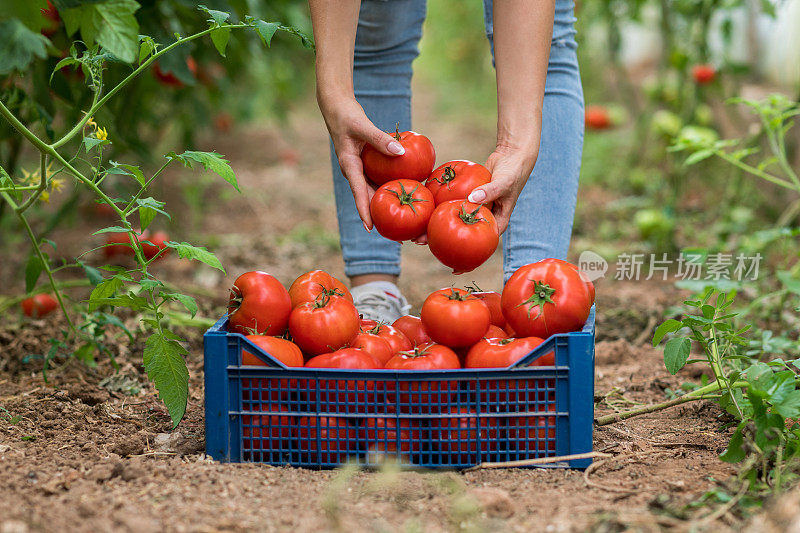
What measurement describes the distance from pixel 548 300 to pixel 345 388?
393 mm

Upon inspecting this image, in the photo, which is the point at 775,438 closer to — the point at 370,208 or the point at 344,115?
the point at 370,208

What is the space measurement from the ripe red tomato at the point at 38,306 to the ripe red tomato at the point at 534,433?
1535 millimetres

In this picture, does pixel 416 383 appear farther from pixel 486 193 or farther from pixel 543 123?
pixel 543 123

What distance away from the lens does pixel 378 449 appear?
1.35 metres

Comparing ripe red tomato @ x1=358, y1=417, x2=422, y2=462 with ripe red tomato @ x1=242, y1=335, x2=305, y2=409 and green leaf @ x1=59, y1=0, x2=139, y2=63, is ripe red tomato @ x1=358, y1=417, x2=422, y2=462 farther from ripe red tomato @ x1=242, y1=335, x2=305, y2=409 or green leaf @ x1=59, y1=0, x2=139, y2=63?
green leaf @ x1=59, y1=0, x2=139, y2=63

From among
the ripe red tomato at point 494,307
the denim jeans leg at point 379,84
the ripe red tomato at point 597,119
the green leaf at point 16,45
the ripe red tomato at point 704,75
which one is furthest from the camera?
the ripe red tomato at point 597,119

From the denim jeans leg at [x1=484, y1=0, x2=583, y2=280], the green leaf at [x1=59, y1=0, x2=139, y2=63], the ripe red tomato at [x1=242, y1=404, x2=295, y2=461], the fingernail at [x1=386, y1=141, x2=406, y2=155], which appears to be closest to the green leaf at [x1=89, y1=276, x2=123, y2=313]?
the ripe red tomato at [x1=242, y1=404, x2=295, y2=461]

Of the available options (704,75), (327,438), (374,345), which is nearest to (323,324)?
(374,345)

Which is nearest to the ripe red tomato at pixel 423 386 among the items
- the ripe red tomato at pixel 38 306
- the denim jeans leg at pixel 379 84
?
the denim jeans leg at pixel 379 84

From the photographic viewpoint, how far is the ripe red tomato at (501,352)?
4.36ft

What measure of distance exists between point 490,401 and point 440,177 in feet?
1.61

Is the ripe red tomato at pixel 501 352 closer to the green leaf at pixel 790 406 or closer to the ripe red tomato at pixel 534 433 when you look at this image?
the ripe red tomato at pixel 534 433

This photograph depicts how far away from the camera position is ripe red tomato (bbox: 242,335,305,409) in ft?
4.39

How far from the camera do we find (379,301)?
6.32ft
